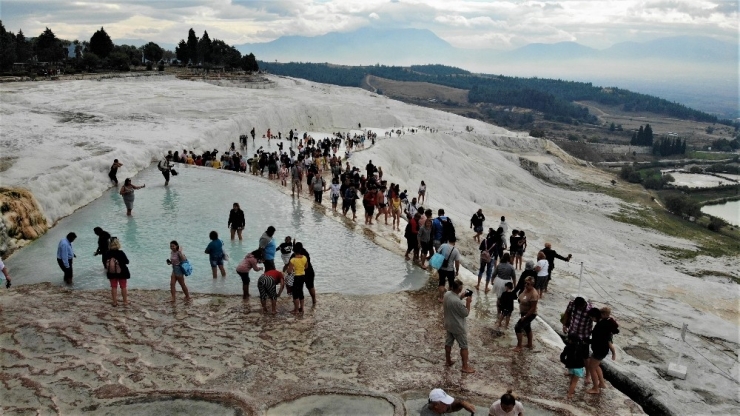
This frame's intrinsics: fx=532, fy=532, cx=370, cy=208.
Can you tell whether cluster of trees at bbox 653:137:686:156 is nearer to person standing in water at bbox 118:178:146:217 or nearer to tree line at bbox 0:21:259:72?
tree line at bbox 0:21:259:72

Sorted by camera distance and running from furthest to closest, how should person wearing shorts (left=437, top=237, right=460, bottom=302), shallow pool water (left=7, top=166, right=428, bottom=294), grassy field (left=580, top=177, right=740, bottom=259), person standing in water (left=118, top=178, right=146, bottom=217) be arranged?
grassy field (left=580, top=177, right=740, bottom=259) → person standing in water (left=118, top=178, right=146, bottom=217) → shallow pool water (left=7, top=166, right=428, bottom=294) → person wearing shorts (left=437, top=237, right=460, bottom=302)

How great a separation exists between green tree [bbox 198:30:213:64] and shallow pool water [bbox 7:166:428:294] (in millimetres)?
71183

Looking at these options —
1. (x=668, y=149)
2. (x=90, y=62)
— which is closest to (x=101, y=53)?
(x=90, y=62)

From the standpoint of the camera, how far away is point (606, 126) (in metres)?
170

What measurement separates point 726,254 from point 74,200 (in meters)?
37.0

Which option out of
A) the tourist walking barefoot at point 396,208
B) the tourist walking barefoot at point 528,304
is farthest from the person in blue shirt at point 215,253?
the tourist walking barefoot at point 396,208

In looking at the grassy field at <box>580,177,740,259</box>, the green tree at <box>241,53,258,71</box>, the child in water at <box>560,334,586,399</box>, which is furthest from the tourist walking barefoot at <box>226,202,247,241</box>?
the green tree at <box>241,53,258,71</box>

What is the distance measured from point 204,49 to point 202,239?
77.9 metres

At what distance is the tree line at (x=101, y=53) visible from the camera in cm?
6227

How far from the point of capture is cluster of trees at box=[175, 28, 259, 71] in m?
82.7

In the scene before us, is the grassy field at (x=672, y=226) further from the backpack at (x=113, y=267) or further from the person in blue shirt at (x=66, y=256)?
the person in blue shirt at (x=66, y=256)

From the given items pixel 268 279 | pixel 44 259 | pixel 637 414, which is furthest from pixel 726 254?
pixel 44 259

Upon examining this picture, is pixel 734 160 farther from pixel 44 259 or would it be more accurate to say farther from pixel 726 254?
pixel 44 259

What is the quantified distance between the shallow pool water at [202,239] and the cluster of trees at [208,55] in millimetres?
69028
